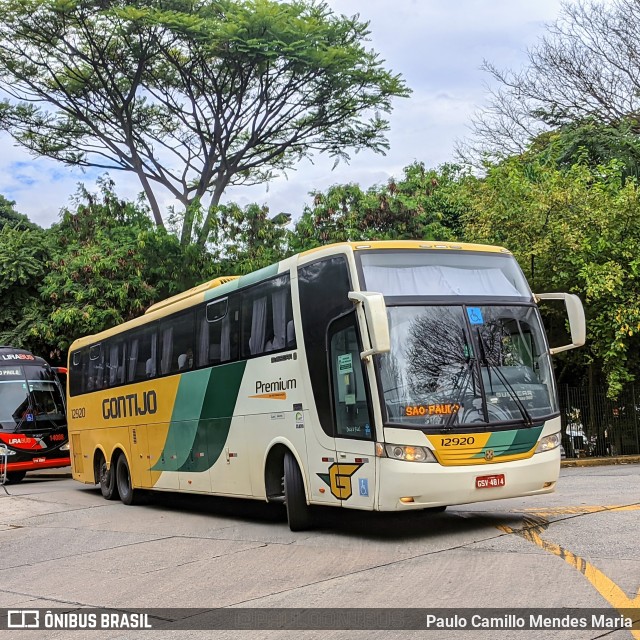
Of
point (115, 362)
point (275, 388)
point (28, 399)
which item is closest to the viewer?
point (275, 388)

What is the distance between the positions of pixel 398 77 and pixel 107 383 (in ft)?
46.5

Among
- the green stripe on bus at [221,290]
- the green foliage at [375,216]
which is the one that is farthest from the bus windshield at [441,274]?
the green foliage at [375,216]

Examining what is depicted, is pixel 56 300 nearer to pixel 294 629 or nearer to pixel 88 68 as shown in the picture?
pixel 88 68

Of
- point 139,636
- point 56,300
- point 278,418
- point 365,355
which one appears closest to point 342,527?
point 278,418

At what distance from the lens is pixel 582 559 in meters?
8.08

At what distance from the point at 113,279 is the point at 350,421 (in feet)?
57.8

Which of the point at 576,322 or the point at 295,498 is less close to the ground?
the point at 576,322

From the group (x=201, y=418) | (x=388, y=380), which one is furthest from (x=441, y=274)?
(x=201, y=418)

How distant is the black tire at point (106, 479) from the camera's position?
728 inches

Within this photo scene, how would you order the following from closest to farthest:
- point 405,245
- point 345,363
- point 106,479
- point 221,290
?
point 345,363 < point 405,245 < point 221,290 < point 106,479

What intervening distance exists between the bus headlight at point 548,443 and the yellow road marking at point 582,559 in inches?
33.0

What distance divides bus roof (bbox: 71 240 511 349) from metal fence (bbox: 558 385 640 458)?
12435 mm

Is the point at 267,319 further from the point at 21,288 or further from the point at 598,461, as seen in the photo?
the point at 21,288

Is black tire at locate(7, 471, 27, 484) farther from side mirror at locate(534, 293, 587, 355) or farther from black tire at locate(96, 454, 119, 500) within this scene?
side mirror at locate(534, 293, 587, 355)
